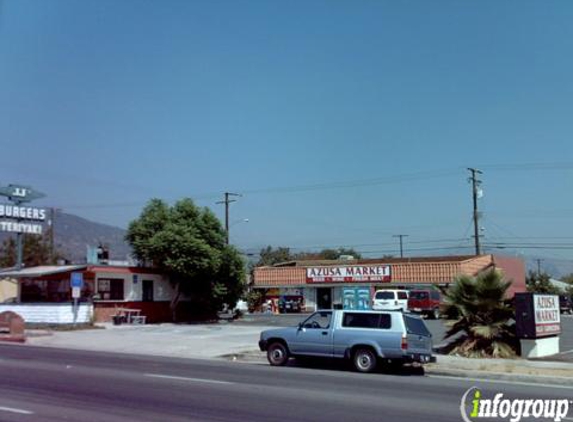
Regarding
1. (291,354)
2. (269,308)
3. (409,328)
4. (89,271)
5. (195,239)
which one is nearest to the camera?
(409,328)

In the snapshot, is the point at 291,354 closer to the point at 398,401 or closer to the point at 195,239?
the point at 398,401

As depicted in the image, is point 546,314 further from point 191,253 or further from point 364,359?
point 191,253

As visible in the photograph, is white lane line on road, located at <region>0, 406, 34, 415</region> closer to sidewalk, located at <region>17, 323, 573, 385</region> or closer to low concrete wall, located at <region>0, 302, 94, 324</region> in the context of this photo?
sidewalk, located at <region>17, 323, 573, 385</region>

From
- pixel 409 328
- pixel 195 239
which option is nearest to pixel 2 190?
pixel 195 239

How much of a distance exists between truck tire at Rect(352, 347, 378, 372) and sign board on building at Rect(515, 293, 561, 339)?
18.4 ft

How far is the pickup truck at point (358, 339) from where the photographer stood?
1745 centimetres

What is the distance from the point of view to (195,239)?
131 ft

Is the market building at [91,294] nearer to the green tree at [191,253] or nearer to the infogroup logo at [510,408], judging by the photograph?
the green tree at [191,253]

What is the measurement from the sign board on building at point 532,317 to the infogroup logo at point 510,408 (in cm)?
773

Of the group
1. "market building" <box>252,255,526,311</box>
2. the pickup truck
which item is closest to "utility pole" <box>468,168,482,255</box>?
"market building" <box>252,255,526,311</box>

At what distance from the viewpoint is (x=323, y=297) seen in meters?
62.7

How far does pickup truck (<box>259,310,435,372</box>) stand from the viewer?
17453 mm

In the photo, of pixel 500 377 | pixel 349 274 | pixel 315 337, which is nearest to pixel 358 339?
pixel 315 337

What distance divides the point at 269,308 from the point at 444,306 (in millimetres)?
42026
